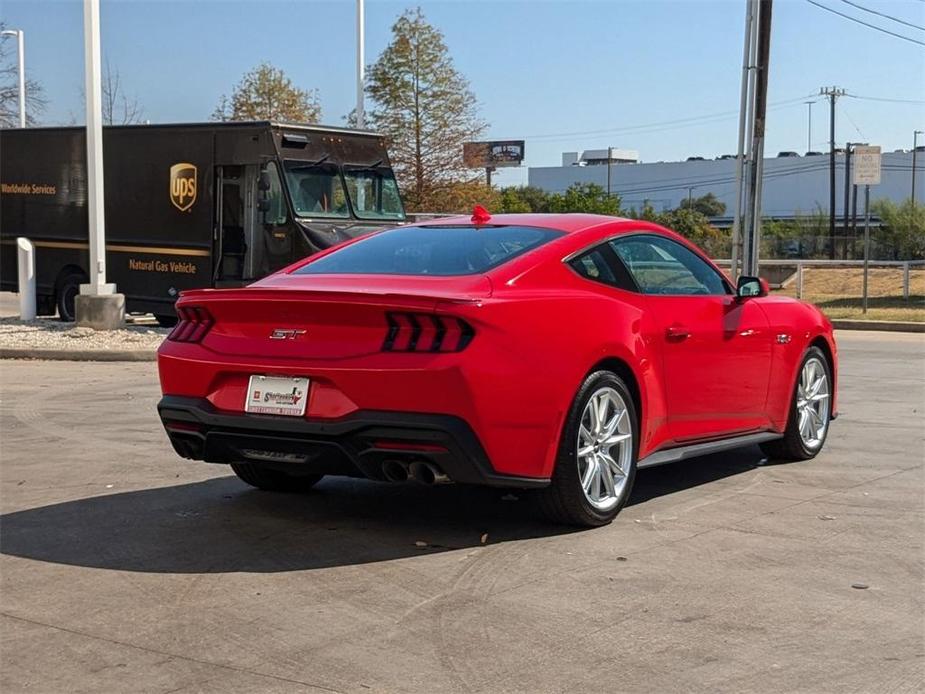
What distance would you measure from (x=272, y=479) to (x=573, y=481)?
72.0 inches

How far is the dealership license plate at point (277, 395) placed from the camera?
18.3ft

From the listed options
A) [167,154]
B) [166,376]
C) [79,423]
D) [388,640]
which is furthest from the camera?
[167,154]

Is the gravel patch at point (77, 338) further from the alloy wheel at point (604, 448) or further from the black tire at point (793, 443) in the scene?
the alloy wheel at point (604, 448)

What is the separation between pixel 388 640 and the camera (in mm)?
4395

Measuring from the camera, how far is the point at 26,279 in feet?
62.3

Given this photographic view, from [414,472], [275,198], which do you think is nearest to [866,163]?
[275,198]

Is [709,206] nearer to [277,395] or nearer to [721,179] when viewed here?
[721,179]

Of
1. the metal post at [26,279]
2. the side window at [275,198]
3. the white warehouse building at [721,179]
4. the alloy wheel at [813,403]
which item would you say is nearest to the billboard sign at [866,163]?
the side window at [275,198]

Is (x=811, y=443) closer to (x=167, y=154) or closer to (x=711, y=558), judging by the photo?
(x=711, y=558)

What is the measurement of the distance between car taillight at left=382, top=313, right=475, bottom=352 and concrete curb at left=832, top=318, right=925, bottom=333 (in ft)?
63.3

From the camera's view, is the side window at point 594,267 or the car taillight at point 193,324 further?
the side window at point 594,267

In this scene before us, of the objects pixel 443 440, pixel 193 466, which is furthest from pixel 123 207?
pixel 443 440

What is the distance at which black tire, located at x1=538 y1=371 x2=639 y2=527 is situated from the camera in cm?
580

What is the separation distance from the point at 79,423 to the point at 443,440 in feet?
17.0
